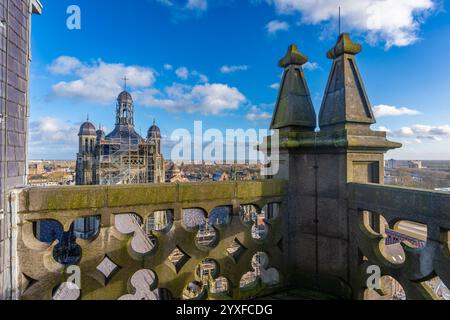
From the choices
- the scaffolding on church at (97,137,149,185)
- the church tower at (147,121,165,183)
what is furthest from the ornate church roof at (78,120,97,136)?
the church tower at (147,121,165,183)

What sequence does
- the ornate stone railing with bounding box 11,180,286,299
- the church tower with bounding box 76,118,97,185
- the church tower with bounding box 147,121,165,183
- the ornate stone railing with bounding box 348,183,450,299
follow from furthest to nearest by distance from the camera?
the church tower with bounding box 76,118,97,185 < the church tower with bounding box 147,121,165,183 < the ornate stone railing with bounding box 11,180,286,299 < the ornate stone railing with bounding box 348,183,450,299

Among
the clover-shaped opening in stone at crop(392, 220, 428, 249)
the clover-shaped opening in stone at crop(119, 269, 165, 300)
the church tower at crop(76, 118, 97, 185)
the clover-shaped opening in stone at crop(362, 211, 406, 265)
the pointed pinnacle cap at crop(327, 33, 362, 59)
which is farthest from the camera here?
the church tower at crop(76, 118, 97, 185)

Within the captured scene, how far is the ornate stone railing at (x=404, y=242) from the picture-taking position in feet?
Result: 7.31

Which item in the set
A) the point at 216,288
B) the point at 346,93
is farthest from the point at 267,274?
the point at 216,288

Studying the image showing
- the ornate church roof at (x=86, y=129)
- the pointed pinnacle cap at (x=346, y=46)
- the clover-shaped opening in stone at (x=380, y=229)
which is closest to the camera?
the clover-shaped opening in stone at (x=380, y=229)

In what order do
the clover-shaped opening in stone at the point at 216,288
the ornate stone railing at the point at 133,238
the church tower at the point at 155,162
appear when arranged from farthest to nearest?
1. the church tower at the point at 155,162
2. the clover-shaped opening in stone at the point at 216,288
3. the ornate stone railing at the point at 133,238

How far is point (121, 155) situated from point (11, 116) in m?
42.7

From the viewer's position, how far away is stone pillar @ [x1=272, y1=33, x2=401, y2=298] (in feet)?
10.5

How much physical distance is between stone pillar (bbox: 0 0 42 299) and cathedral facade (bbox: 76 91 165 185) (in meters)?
34.6

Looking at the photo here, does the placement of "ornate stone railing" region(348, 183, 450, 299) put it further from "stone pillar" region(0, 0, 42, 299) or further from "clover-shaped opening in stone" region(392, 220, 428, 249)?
"stone pillar" region(0, 0, 42, 299)

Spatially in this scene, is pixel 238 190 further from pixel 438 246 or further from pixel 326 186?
pixel 438 246

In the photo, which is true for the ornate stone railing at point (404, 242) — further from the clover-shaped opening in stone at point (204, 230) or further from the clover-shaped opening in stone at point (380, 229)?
the clover-shaped opening in stone at point (204, 230)

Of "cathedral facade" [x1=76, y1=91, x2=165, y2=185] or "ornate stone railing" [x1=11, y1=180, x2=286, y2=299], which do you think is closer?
"ornate stone railing" [x1=11, y1=180, x2=286, y2=299]

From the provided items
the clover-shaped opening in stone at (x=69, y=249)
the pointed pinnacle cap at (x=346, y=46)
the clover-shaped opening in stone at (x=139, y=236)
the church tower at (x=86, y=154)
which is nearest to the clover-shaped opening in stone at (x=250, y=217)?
the clover-shaped opening in stone at (x=139, y=236)
